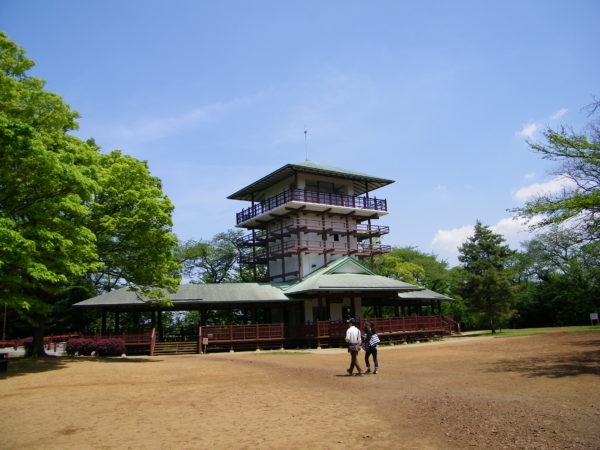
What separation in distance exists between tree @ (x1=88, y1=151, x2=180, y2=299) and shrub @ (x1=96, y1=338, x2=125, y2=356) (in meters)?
5.75

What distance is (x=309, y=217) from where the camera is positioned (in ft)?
124

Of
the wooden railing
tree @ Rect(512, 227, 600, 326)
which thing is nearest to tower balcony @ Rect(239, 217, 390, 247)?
the wooden railing

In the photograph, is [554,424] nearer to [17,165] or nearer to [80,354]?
[17,165]

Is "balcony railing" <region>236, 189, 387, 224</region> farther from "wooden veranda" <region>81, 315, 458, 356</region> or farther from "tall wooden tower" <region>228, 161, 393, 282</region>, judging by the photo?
"wooden veranda" <region>81, 315, 458, 356</region>

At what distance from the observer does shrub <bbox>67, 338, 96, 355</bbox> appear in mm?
27047

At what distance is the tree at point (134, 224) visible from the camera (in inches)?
853

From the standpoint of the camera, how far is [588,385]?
1075cm

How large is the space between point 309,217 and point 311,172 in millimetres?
3805

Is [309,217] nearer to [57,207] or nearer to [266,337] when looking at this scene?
[266,337]

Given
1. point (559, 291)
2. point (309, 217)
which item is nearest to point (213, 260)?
point (309, 217)

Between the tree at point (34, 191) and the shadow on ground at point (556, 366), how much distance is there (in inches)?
606

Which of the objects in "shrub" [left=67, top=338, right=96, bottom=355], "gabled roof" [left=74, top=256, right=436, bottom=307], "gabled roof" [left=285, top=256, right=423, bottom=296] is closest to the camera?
"shrub" [left=67, top=338, right=96, bottom=355]

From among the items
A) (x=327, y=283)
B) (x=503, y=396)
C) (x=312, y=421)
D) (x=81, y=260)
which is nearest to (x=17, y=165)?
(x=81, y=260)

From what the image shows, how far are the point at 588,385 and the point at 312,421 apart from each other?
7107mm
